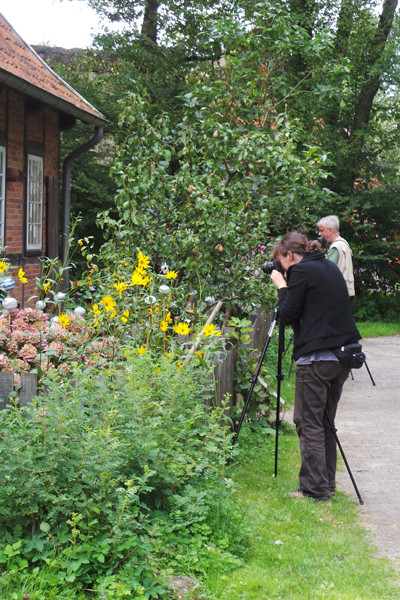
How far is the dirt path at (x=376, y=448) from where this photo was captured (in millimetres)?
5020

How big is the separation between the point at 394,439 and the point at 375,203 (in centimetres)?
1294

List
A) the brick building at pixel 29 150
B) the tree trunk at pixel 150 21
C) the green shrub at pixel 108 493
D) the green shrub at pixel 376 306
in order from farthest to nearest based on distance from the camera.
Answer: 1. the green shrub at pixel 376 306
2. the tree trunk at pixel 150 21
3. the brick building at pixel 29 150
4. the green shrub at pixel 108 493

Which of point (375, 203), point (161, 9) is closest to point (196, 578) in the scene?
point (375, 203)

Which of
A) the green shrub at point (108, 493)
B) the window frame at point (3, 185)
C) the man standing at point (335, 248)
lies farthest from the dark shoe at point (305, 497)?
the window frame at point (3, 185)

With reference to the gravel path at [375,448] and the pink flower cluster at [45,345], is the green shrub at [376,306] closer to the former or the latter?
the gravel path at [375,448]

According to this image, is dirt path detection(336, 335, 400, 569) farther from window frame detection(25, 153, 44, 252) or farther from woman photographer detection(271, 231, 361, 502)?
window frame detection(25, 153, 44, 252)

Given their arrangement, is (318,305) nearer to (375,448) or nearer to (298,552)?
(298,552)

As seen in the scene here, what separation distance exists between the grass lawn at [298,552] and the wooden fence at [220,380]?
26.4 inches

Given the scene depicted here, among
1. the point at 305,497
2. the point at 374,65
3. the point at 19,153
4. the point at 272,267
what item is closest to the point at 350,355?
the point at 272,267

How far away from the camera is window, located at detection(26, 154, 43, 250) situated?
11.2 meters

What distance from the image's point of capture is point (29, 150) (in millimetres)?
10953

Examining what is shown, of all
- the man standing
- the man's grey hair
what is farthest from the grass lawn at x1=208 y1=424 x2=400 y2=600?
the man's grey hair

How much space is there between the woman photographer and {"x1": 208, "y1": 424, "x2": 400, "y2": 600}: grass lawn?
11.2 inches

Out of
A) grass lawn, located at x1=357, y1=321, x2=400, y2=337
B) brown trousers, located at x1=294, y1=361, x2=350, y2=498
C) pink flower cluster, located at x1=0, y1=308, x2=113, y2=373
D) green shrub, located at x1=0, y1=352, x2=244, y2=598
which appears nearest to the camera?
green shrub, located at x1=0, y1=352, x2=244, y2=598
